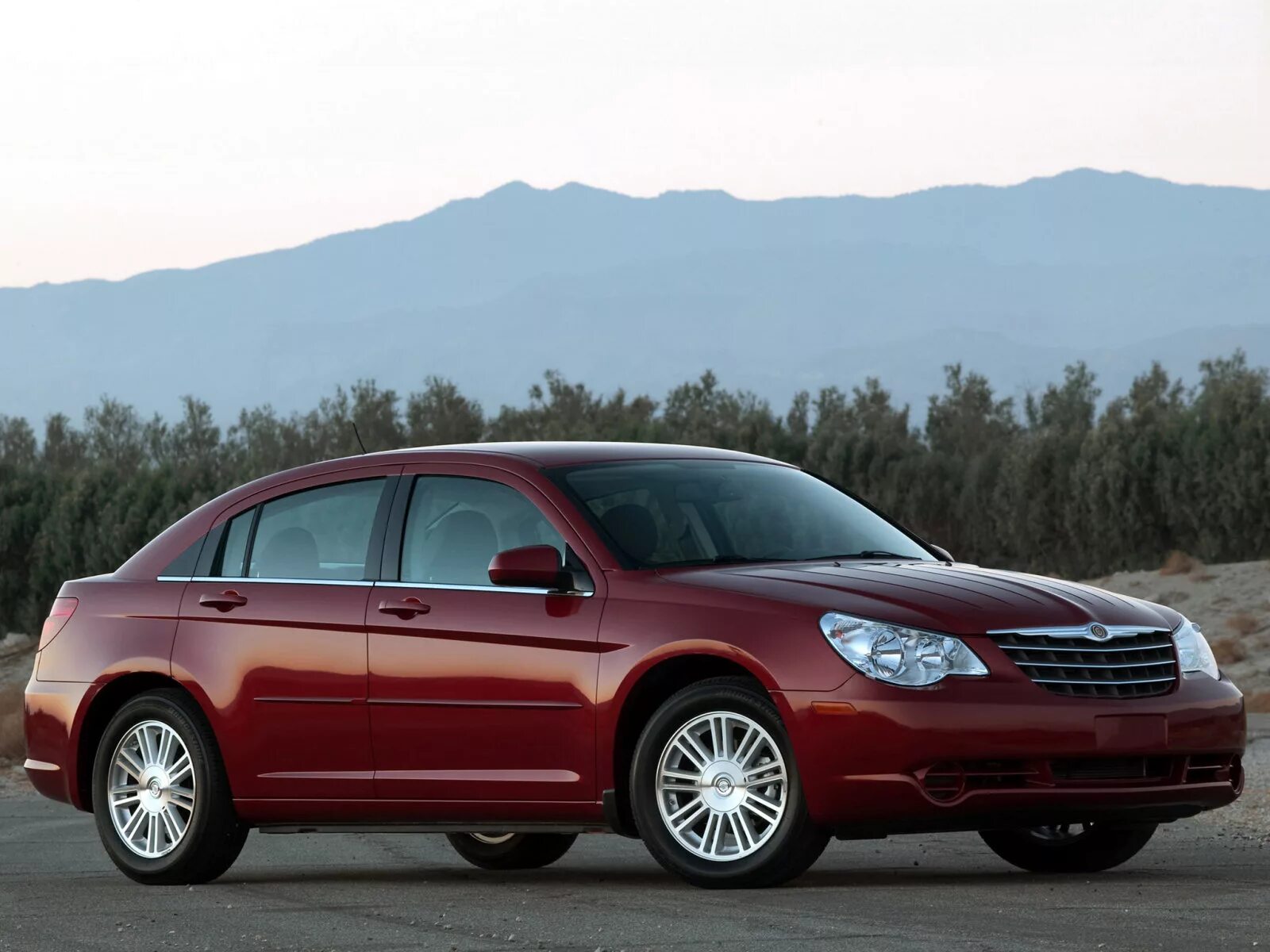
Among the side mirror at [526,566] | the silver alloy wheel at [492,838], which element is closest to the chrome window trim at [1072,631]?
the side mirror at [526,566]

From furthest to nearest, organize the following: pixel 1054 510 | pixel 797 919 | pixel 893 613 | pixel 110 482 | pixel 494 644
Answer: pixel 110 482, pixel 1054 510, pixel 494 644, pixel 893 613, pixel 797 919

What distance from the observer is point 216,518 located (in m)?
9.67

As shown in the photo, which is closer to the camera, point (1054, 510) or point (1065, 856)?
point (1065, 856)

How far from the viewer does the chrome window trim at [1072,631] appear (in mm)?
7594

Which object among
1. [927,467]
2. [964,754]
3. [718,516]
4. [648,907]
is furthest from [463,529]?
[927,467]

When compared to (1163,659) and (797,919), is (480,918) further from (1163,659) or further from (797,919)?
(1163,659)

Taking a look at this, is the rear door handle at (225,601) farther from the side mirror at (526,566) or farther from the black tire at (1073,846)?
the black tire at (1073,846)

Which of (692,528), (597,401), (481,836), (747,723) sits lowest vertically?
(481,836)

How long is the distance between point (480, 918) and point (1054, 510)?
38115mm

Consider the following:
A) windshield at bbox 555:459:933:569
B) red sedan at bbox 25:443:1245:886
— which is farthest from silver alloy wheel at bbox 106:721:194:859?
windshield at bbox 555:459:933:569

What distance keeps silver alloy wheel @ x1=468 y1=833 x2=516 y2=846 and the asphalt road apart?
25cm

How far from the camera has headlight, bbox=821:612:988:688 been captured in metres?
7.50

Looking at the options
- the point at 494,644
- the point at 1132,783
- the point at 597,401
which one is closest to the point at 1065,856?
the point at 1132,783

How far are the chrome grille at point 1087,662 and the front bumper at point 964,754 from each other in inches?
2.6
